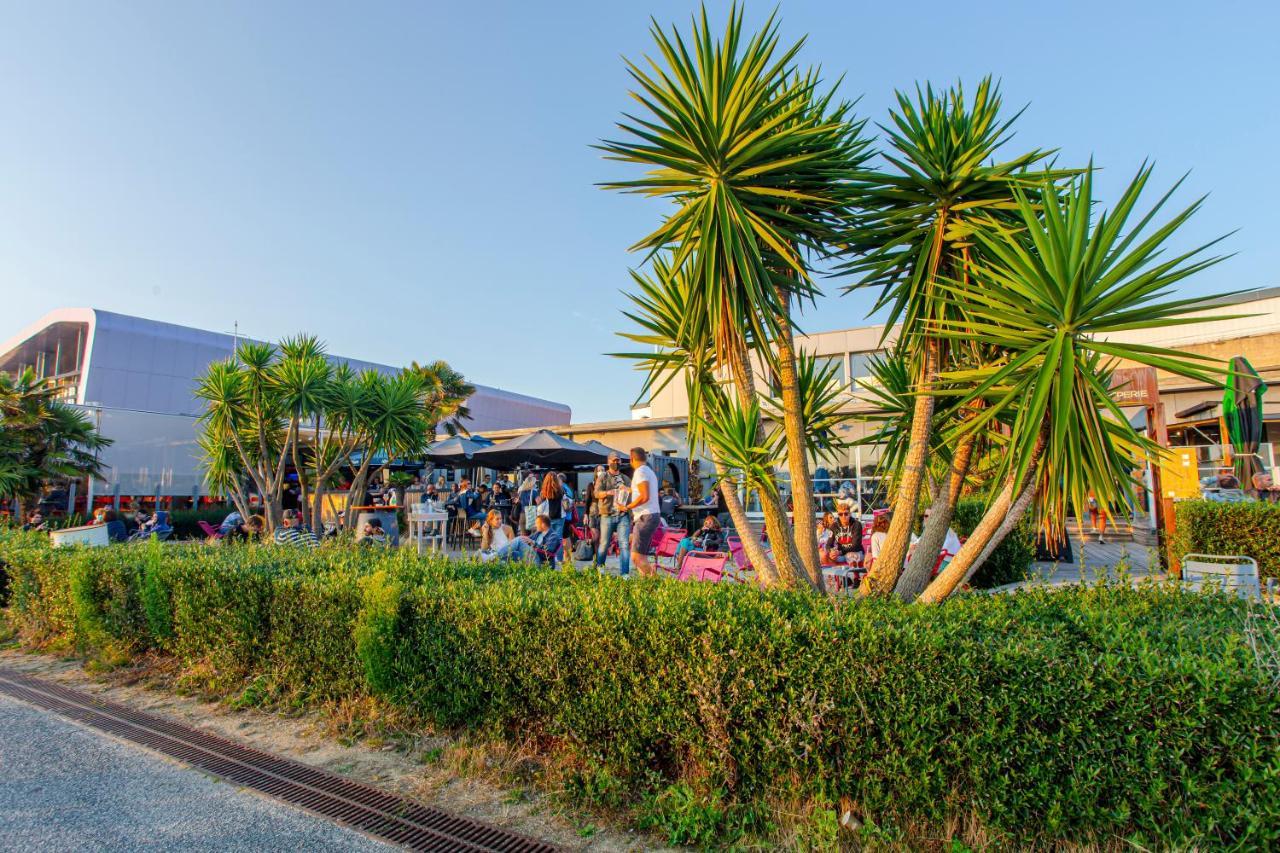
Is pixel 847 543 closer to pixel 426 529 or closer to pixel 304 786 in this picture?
pixel 304 786

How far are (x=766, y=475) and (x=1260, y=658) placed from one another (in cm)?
217

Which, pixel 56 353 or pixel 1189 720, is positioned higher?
pixel 56 353

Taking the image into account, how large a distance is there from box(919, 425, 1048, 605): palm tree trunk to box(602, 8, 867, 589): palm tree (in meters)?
0.77

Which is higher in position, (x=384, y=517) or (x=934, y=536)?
(x=934, y=536)

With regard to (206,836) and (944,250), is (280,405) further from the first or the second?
(944,250)

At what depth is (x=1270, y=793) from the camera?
6.55 ft

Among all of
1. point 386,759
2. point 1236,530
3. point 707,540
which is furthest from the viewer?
point 707,540

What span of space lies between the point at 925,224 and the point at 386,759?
4.47m

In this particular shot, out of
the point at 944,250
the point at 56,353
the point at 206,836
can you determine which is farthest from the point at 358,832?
the point at 56,353

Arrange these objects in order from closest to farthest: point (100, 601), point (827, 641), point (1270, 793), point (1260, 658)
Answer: point (1270, 793) → point (1260, 658) → point (827, 641) → point (100, 601)

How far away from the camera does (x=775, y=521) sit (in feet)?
13.4

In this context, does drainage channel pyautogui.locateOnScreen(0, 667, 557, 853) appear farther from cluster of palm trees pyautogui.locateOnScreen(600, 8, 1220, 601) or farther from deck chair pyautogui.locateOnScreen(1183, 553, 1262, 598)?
deck chair pyautogui.locateOnScreen(1183, 553, 1262, 598)

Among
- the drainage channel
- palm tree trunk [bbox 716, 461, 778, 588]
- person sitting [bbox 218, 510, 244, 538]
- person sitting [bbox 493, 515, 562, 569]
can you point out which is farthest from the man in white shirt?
person sitting [bbox 218, 510, 244, 538]

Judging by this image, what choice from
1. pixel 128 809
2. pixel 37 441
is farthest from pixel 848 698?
pixel 37 441
